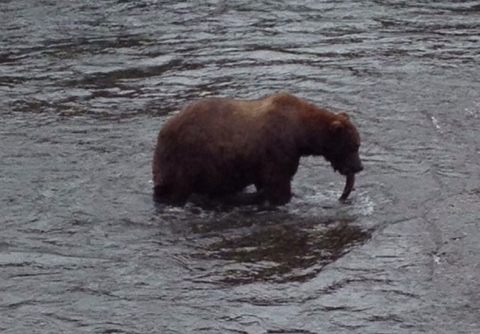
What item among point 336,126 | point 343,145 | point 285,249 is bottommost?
point 285,249

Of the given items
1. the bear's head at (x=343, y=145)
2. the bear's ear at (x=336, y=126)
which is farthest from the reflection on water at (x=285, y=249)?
the bear's ear at (x=336, y=126)

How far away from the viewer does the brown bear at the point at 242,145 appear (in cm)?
1003

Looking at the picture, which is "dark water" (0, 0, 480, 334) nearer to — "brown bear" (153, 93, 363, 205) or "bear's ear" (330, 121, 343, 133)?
"brown bear" (153, 93, 363, 205)

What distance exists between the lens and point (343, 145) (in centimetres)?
1030

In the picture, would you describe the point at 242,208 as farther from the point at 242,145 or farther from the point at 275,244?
the point at 275,244

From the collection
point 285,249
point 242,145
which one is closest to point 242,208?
point 242,145

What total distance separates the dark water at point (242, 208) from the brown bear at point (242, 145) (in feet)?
0.64

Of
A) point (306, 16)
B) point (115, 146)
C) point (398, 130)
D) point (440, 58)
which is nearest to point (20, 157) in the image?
point (115, 146)

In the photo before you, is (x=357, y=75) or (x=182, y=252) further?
(x=357, y=75)

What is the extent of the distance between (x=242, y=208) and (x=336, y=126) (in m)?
0.92

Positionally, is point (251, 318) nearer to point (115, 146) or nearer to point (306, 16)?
point (115, 146)

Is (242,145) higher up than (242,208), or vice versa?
(242,145)

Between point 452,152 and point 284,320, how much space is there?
3.61m

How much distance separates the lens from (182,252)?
9.26 metres
